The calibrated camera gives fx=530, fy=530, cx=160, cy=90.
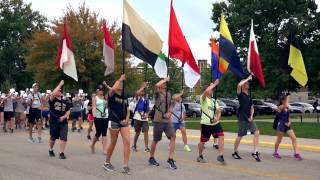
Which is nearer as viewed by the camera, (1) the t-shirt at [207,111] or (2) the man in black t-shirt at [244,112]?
(1) the t-shirt at [207,111]

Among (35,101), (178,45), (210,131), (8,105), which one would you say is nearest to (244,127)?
(210,131)

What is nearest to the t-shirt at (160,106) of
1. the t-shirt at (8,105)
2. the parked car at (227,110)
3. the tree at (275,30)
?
the t-shirt at (8,105)

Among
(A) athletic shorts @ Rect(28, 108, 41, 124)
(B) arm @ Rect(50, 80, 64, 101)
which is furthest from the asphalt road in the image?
(A) athletic shorts @ Rect(28, 108, 41, 124)

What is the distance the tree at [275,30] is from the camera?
46562 mm

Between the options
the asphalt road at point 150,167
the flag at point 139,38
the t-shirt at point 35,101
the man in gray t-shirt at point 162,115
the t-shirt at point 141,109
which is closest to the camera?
the asphalt road at point 150,167

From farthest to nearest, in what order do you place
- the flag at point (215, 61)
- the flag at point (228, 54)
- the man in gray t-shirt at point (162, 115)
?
1. the flag at point (215, 61)
2. the flag at point (228, 54)
3. the man in gray t-shirt at point (162, 115)

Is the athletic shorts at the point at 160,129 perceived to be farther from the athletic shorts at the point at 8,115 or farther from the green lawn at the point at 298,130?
the athletic shorts at the point at 8,115

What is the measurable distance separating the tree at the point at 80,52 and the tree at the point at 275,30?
40.2ft

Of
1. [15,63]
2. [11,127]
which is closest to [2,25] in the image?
[15,63]

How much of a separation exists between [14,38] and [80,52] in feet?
76.6

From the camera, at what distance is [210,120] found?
11555mm

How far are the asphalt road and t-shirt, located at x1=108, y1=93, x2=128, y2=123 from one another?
41.5 inches

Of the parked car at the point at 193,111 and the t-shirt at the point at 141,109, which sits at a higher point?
the t-shirt at the point at 141,109

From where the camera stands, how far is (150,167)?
10.9 m
